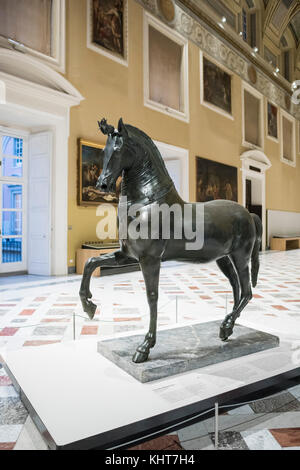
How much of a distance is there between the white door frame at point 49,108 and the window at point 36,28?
51 cm

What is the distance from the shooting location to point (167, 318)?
15.3 ft

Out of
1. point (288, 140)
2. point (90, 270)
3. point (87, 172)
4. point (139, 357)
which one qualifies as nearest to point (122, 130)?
point (90, 270)

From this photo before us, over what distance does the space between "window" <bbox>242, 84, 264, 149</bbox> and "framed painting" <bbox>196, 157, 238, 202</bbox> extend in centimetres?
255

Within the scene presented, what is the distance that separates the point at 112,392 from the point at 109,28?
448 inches

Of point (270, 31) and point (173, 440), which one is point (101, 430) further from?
point (270, 31)

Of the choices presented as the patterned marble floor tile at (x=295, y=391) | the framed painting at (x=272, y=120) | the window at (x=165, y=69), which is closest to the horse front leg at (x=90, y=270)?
the patterned marble floor tile at (x=295, y=391)

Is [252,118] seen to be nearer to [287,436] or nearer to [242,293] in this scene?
[242,293]

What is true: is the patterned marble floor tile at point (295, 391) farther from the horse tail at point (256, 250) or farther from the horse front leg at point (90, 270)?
the horse front leg at point (90, 270)

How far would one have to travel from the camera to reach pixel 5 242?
9.27 meters

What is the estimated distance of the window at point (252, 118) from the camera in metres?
17.5

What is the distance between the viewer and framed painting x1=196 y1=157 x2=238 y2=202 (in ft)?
46.9

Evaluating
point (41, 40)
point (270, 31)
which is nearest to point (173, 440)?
point (41, 40)
